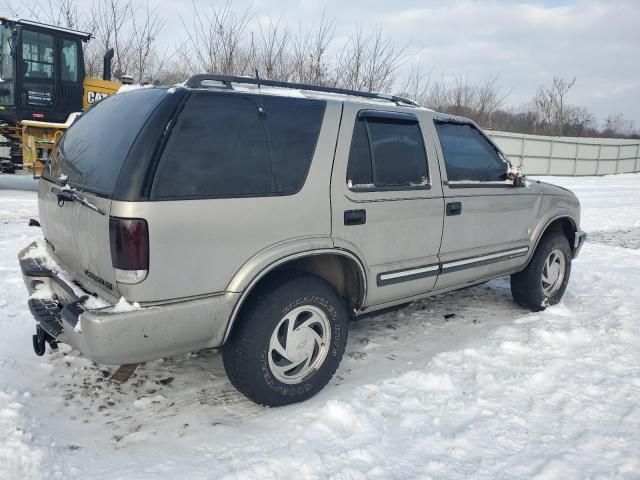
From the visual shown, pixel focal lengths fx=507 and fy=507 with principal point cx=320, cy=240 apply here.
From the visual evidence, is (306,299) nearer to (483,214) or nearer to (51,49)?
(483,214)

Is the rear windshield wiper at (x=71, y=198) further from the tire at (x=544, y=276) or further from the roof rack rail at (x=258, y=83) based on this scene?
Answer: the tire at (x=544, y=276)

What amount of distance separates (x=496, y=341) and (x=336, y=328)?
1.66m

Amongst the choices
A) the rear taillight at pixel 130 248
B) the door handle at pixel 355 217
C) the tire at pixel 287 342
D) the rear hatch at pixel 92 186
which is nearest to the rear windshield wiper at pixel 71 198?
the rear hatch at pixel 92 186

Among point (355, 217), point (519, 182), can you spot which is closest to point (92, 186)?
point (355, 217)

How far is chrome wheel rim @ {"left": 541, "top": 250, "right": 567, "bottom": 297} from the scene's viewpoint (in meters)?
4.98

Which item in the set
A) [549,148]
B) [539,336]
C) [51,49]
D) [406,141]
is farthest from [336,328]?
[549,148]

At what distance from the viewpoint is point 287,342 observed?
3.04 m

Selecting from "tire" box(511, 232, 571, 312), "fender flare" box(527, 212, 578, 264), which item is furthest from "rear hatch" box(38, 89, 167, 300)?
"tire" box(511, 232, 571, 312)

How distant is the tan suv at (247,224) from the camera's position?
2.48 m

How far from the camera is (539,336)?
4238 millimetres

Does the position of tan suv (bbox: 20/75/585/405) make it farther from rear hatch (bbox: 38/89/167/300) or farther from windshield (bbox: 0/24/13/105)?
windshield (bbox: 0/24/13/105)

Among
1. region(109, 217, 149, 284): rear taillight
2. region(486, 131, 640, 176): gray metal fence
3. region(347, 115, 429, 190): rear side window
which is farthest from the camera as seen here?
region(486, 131, 640, 176): gray metal fence

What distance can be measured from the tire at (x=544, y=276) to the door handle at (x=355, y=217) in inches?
93.1

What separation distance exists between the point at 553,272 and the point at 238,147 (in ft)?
12.1
